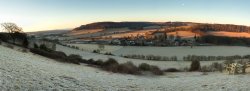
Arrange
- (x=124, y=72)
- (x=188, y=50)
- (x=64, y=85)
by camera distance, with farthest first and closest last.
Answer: (x=188, y=50) → (x=124, y=72) → (x=64, y=85)

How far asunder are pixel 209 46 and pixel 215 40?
10.8m

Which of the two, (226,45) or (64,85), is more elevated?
(64,85)

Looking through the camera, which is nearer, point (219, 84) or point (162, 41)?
point (219, 84)

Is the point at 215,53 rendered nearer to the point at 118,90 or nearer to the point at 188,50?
the point at 188,50

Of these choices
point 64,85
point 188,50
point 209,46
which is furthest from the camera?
point 209,46

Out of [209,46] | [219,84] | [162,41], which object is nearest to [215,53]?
[209,46]

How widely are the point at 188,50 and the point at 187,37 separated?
131 feet

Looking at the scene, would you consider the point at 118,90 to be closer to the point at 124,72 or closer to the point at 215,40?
the point at 124,72

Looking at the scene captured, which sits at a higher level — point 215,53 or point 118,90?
point 118,90

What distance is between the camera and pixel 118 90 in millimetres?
26344

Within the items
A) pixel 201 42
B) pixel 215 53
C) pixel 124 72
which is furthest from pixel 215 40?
pixel 124 72

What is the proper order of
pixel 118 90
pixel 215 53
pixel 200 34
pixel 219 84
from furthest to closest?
pixel 200 34 → pixel 215 53 → pixel 219 84 → pixel 118 90

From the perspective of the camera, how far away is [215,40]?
156 meters

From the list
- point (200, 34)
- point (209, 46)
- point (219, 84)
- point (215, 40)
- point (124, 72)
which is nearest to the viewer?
point (219, 84)
